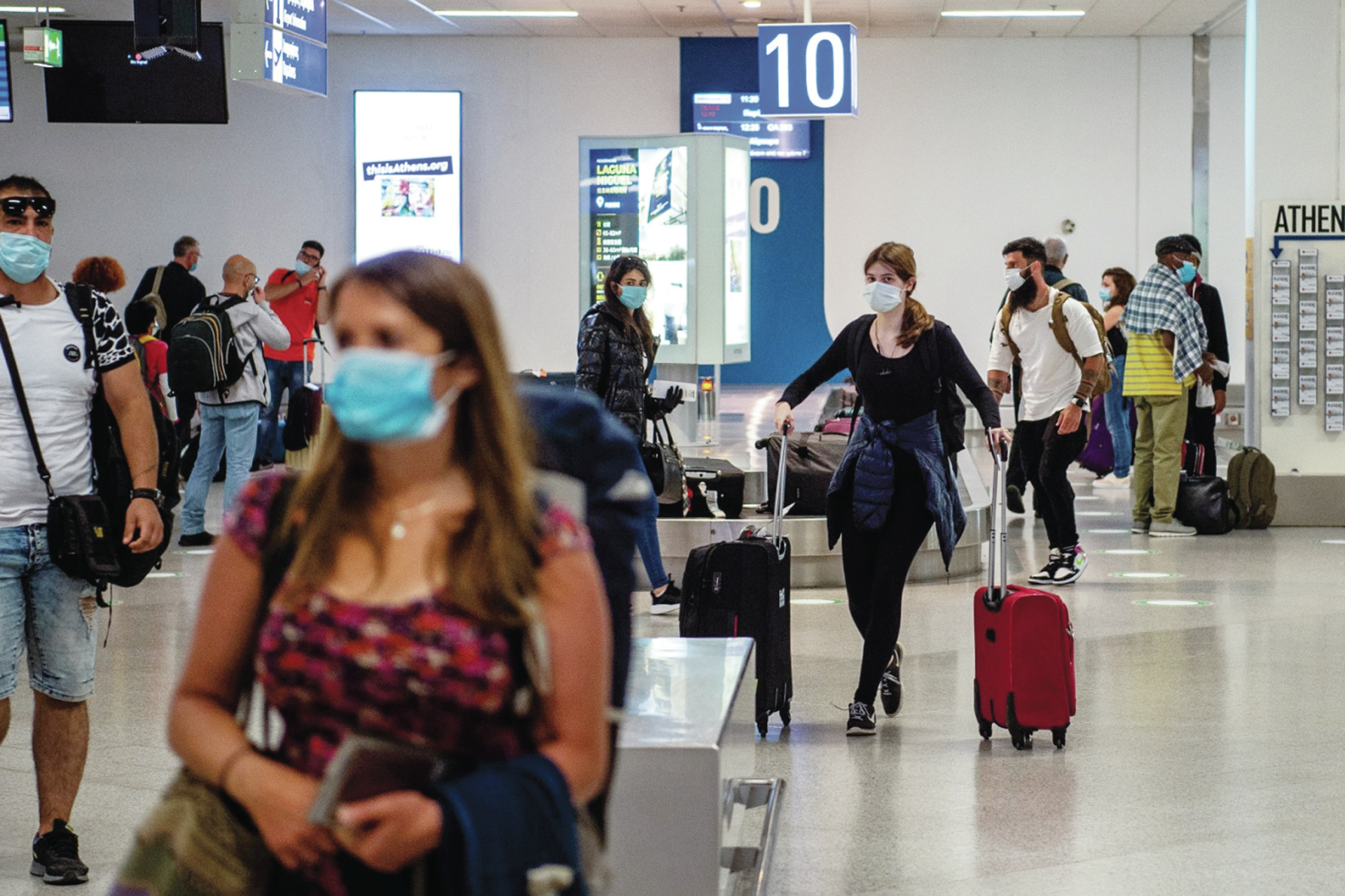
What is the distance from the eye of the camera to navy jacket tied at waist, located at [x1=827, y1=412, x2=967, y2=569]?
16.4 feet

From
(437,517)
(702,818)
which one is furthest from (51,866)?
(437,517)

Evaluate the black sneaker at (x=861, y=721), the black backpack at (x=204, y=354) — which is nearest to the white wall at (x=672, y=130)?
the black backpack at (x=204, y=354)

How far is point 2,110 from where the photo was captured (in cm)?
1226

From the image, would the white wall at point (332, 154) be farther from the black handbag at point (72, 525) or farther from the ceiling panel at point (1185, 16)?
the black handbag at point (72, 525)

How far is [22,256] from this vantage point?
3490 millimetres

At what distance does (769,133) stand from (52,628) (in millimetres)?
16147

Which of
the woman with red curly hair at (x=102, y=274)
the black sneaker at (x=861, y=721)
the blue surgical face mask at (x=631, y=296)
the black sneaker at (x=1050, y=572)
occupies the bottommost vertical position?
the black sneaker at (x=861, y=721)

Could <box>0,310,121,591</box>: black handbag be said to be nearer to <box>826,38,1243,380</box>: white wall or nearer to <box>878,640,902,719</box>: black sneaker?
<box>878,640,902,719</box>: black sneaker

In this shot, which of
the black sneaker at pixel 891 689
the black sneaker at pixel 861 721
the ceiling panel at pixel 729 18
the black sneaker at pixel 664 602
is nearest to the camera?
the black sneaker at pixel 861 721

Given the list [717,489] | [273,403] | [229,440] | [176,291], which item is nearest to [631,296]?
[717,489]

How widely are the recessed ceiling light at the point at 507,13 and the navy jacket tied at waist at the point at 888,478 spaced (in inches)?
506

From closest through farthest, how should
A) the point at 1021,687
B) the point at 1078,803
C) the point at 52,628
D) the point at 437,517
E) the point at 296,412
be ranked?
the point at 437,517, the point at 52,628, the point at 1078,803, the point at 1021,687, the point at 296,412

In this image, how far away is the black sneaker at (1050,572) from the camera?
8.01m

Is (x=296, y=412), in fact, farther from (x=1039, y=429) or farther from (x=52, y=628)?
(x=52, y=628)
